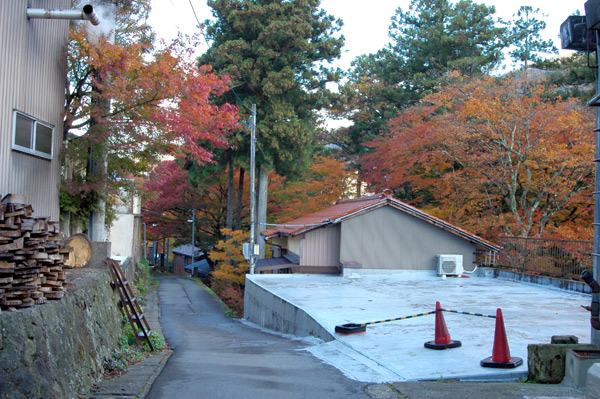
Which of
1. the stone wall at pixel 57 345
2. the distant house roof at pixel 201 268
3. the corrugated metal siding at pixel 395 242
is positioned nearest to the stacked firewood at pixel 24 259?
the stone wall at pixel 57 345

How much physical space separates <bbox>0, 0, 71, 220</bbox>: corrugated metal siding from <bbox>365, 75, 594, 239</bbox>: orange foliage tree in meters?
16.8

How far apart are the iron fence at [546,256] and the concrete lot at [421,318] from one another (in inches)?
Result: 32.9

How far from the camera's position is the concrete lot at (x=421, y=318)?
8.16 metres

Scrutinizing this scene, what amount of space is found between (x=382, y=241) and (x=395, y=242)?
0.57 metres

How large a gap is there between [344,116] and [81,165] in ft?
92.1

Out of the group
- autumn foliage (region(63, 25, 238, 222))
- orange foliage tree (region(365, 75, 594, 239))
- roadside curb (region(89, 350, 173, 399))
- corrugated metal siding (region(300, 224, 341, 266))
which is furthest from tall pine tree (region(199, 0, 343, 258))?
roadside curb (region(89, 350, 173, 399))

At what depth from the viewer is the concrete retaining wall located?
1265cm

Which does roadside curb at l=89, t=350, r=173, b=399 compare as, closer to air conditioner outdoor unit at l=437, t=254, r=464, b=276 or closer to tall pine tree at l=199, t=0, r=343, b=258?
air conditioner outdoor unit at l=437, t=254, r=464, b=276

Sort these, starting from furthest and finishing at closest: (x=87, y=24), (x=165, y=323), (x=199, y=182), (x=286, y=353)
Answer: (x=199, y=182) < (x=165, y=323) < (x=87, y=24) < (x=286, y=353)

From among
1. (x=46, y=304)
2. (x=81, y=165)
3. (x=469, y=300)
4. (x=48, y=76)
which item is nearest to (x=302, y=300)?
(x=469, y=300)

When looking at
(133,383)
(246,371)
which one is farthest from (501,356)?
(133,383)

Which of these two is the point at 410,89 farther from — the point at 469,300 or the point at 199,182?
the point at 469,300

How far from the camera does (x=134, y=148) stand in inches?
544

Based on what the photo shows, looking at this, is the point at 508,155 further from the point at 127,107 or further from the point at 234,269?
the point at 127,107
